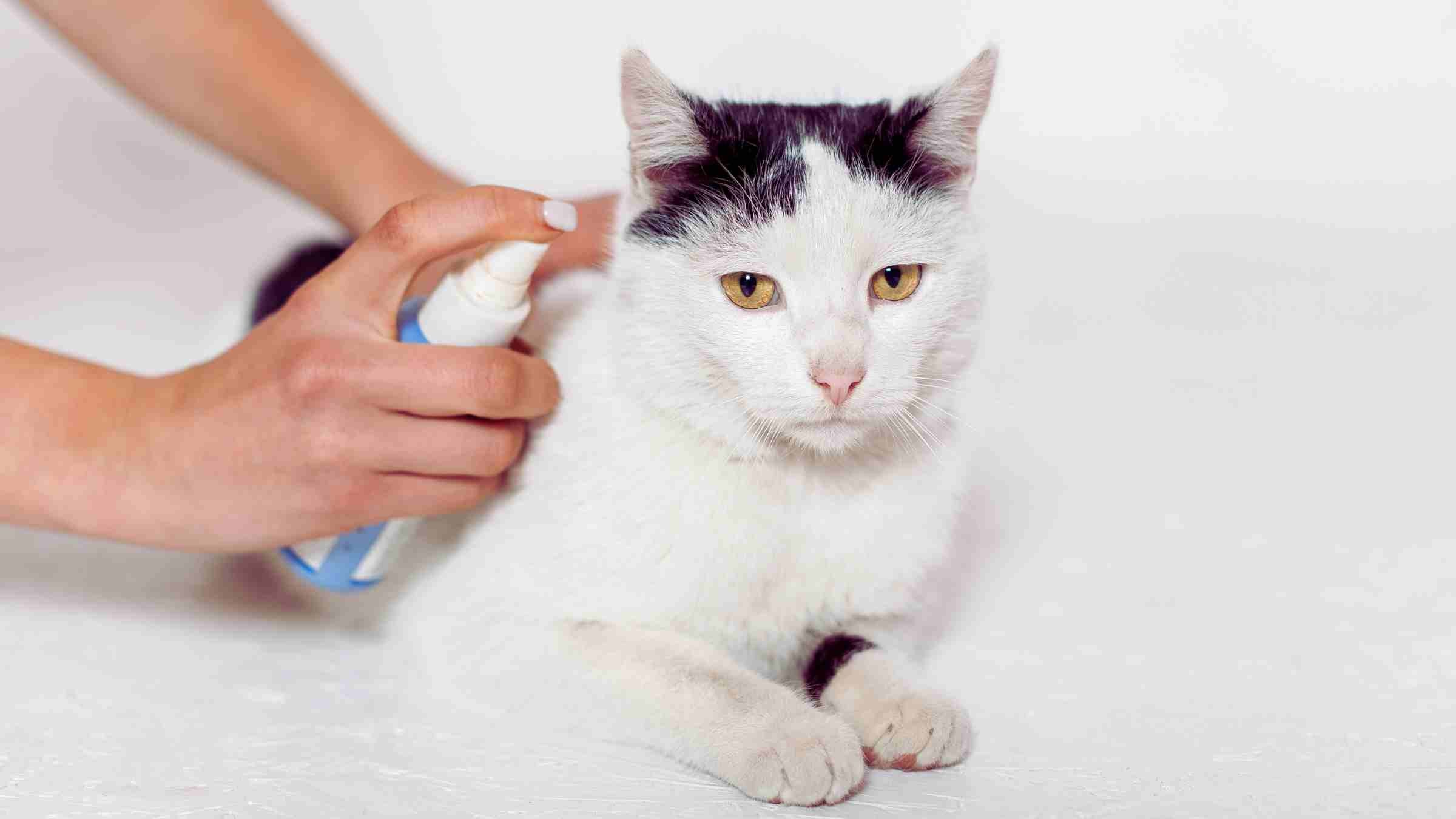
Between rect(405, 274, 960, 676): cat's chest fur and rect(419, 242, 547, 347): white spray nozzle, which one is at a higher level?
rect(419, 242, 547, 347): white spray nozzle

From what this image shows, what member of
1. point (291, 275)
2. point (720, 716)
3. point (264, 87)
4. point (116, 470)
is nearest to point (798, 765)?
point (720, 716)

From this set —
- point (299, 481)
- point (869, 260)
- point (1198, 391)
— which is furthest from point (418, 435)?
point (1198, 391)

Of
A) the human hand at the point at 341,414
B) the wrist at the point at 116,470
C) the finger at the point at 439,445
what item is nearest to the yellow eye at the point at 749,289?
the human hand at the point at 341,414

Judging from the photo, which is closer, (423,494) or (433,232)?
(433,232)

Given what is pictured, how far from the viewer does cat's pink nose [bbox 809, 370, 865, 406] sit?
1433 millimetres

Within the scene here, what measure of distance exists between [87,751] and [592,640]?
25.0 inches

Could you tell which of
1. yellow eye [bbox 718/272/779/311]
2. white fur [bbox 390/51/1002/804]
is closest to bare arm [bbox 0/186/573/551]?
white fur [bbox 390/51/1002/804]

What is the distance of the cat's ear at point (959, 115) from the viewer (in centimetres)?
164

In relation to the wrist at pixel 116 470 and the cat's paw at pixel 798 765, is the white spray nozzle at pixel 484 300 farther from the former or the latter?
the cat's paw at pixel 798 765

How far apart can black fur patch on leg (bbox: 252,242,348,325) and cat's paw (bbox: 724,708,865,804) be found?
4.51 feet

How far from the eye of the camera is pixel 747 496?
1683mm

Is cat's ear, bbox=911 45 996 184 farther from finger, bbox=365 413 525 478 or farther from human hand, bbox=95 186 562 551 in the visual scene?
finger, bbox=365 413 525 478

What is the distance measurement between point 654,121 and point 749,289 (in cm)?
27

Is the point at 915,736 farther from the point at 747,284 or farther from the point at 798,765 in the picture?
the point at 747,284
